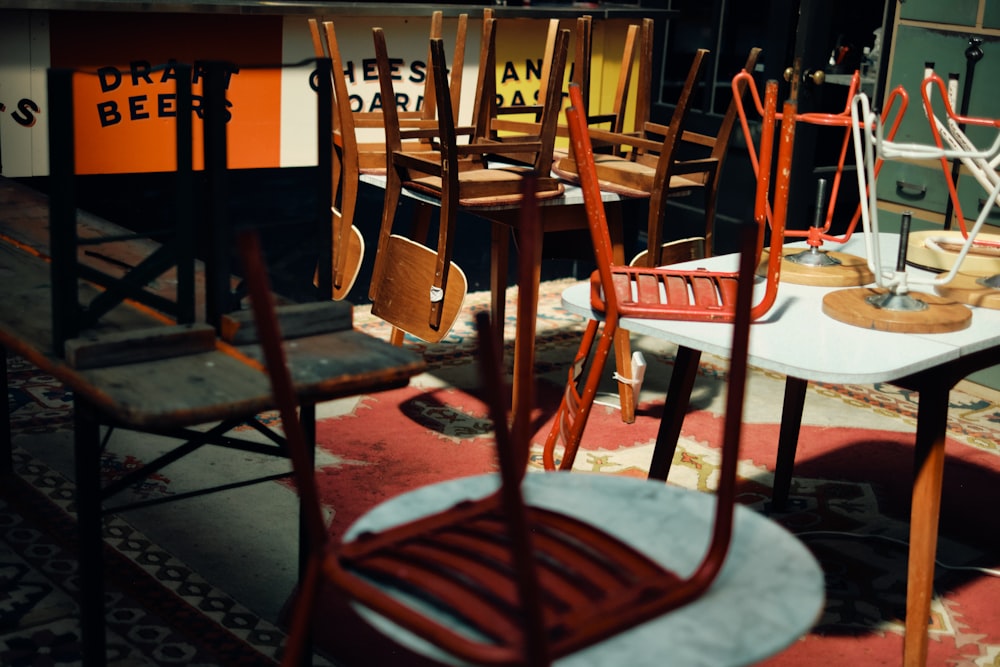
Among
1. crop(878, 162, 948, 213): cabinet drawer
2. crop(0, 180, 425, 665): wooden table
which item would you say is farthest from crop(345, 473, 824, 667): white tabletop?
crop(878, 162, 948, 213): cabinet drawer

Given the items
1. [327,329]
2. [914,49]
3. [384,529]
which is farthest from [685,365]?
[914,49]

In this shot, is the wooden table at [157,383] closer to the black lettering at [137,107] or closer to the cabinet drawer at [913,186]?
the black lettering at [137,107]

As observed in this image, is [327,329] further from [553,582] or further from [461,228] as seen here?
[461,228]

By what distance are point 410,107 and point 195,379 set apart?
324 cm

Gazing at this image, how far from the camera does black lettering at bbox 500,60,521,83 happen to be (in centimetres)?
506

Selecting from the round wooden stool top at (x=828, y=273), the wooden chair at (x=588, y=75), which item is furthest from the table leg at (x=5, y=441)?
the round wooden stool top at (x=828, y=273)

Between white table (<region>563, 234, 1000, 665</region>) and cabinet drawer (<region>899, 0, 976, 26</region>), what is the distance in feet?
7.10

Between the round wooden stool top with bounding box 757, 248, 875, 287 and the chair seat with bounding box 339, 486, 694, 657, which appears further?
the round wooden stool top with bounding box 757, 248, 875, 287

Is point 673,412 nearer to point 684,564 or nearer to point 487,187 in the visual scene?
point 487,187

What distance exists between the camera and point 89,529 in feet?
6.21

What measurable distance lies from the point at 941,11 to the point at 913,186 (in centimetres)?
62

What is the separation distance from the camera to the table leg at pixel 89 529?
6.14 feet

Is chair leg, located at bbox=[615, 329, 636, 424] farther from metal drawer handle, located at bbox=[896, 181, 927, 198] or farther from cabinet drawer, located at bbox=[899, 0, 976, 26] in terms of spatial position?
cabinet drawer, located at bbox=[899, 0, 976, 26]

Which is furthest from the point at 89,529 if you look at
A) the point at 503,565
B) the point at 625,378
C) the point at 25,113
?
the point at 25,113
